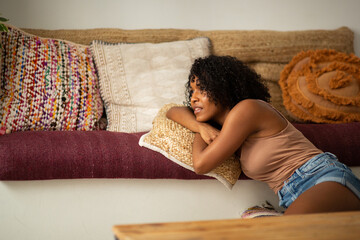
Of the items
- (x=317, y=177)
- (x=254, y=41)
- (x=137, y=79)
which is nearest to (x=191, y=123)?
(x=317, y=177)

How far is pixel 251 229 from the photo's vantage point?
80 cm

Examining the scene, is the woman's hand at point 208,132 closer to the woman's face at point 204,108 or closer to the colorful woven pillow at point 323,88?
the woman's face at point 204,108

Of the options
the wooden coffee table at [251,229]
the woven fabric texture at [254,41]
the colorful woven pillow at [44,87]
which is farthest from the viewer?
the woven fabric texture at [254,41]

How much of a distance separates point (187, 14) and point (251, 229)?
217 cm

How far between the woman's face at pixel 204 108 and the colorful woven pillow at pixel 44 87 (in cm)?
71

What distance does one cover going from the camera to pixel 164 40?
8.33 ft

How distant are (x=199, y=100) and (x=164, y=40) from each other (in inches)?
39.7

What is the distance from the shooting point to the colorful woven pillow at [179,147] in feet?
5.41

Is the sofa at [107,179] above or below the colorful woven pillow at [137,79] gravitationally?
below

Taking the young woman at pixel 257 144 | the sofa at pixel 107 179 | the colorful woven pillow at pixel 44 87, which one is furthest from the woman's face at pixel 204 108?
the colorful woven pillow at pixel 44 87

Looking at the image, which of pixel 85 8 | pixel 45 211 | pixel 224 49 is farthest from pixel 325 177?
pixel 85 8

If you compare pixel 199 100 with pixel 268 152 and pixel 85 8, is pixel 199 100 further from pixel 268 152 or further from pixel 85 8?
pixel 85 8

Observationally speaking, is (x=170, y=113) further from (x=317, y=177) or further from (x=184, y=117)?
(x=317, y=177)

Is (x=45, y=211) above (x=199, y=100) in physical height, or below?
below
